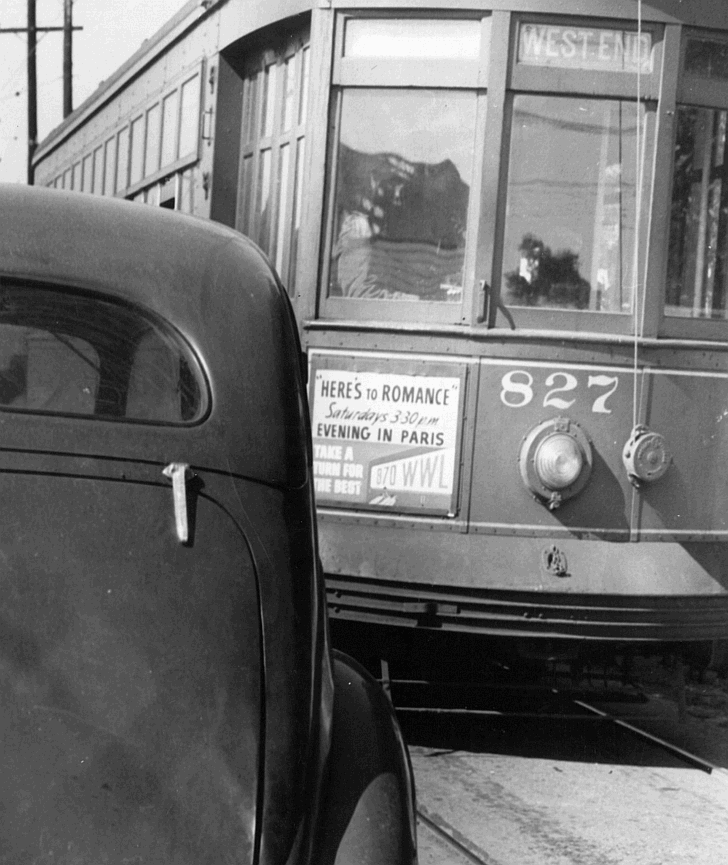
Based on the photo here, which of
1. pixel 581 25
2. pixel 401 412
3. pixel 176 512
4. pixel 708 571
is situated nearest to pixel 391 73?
pixel 581 25

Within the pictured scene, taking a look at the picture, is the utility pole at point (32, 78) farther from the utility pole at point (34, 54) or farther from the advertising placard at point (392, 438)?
the advertising placard at point (392, 438)

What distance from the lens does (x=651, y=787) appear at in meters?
5.10

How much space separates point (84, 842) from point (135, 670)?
0.23 m

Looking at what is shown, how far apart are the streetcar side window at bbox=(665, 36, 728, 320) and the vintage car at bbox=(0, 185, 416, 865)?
3.45m

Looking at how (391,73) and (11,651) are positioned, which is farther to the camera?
(391,73)

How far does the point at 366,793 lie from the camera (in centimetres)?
206

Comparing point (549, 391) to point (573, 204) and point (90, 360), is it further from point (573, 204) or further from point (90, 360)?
point (90, 360)

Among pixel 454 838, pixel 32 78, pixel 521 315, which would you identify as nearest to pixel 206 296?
pixel 454 838

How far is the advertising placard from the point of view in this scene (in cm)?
520

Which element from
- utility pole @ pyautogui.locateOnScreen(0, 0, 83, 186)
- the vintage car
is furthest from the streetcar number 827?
utility pole @ pyautogui.locateOnScreen(0, 0, 83, 186)

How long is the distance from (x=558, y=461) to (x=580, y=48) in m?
1.60

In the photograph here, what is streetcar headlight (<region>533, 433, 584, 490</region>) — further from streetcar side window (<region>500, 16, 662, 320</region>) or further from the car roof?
the car roof

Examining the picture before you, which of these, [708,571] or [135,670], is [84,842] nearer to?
[135,670]

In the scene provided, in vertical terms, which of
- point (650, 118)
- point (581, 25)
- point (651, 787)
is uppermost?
point (581, 25)
